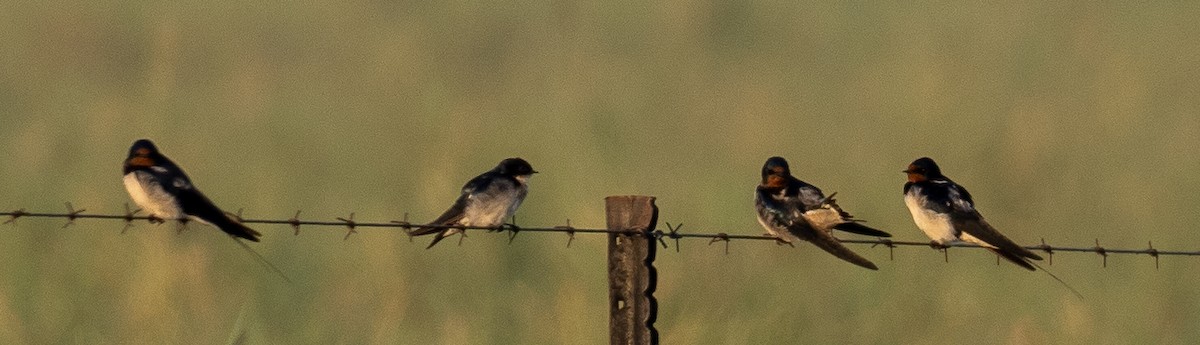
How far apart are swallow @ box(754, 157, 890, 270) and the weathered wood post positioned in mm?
1886

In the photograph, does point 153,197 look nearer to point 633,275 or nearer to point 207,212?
point 207,212

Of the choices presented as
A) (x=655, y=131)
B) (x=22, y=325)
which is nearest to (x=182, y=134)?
(x=655, y=131)

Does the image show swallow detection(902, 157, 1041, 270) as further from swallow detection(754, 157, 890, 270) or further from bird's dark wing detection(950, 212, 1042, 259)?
swallow detection(754, 157, 890, 270)

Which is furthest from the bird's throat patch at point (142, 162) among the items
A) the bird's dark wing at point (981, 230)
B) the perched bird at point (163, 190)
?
the bird's dark wing at point (981, 230)

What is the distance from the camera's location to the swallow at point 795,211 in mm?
9352

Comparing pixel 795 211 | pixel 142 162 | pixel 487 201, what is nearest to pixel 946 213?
pixel 795 211

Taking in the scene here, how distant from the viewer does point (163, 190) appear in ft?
31.4

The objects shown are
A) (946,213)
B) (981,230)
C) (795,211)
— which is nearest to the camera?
(795,211)

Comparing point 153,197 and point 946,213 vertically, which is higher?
point 946,213

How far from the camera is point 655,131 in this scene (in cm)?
1479

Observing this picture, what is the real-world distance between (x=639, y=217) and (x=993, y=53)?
9.55 m

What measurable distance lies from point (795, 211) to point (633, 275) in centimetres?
249

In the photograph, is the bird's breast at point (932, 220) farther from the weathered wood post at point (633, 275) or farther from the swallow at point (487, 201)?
the weathered wood post at point (633, 275)

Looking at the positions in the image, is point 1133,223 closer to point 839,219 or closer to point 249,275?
point 839,219
